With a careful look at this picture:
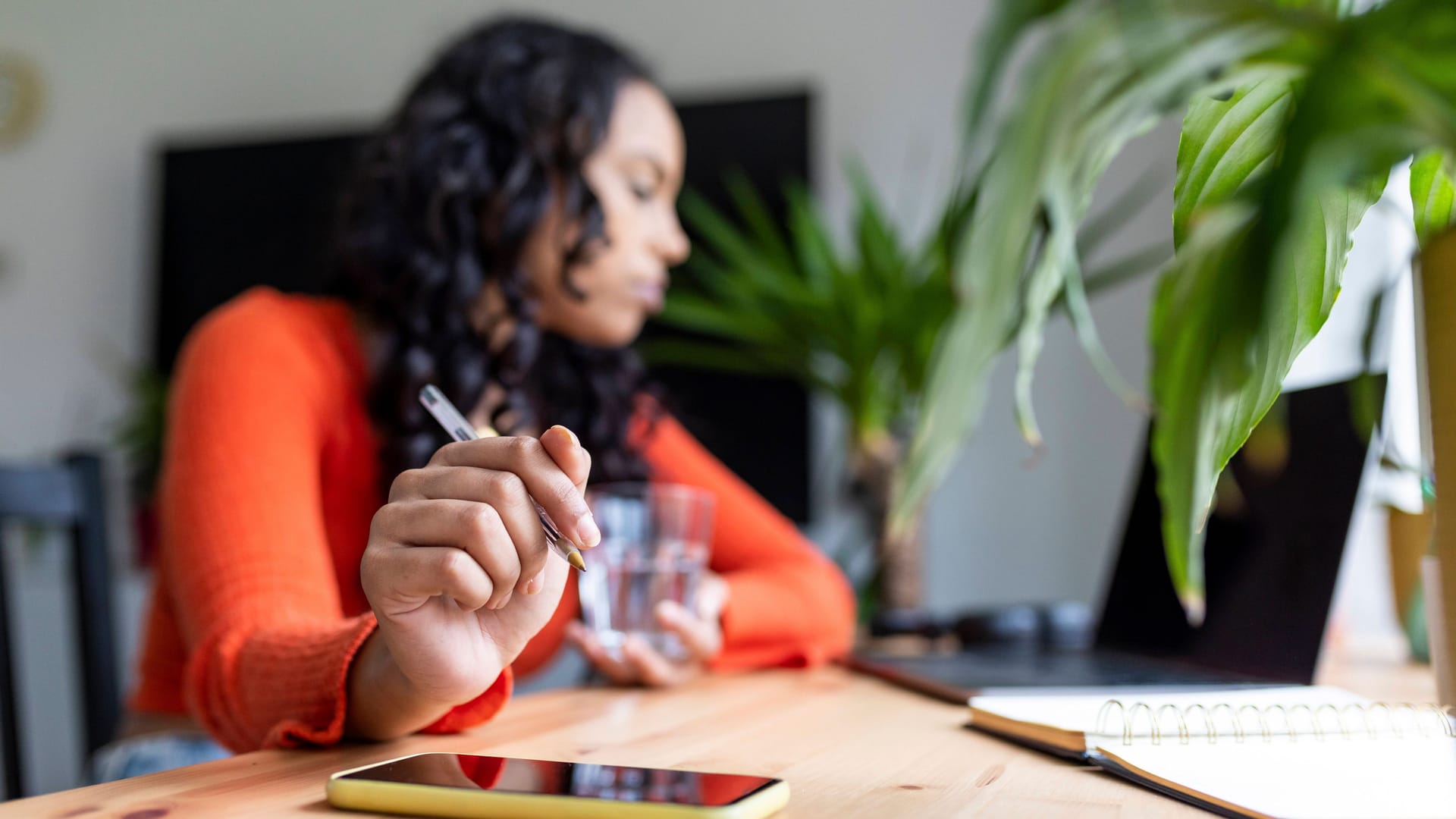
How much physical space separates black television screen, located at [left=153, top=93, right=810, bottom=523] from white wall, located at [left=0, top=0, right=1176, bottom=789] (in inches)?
3.7

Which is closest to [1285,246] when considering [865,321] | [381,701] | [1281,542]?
[381,701]

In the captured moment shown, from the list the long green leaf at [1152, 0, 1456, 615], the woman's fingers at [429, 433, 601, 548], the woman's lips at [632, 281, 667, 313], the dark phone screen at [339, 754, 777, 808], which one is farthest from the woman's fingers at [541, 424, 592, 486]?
the woman's lips at [632, 281, 667, 313]

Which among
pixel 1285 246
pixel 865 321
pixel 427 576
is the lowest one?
pixel 427 576

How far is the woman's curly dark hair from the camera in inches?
40.6

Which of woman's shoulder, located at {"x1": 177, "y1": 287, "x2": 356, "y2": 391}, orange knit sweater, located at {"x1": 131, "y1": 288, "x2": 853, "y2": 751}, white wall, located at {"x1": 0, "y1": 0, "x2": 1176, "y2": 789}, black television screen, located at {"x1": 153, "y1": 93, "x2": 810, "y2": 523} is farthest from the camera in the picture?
black television screen, located at {"x1": 153, "y1": 93, "x2": 810, "y2": 523}

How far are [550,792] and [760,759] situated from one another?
0.51ft

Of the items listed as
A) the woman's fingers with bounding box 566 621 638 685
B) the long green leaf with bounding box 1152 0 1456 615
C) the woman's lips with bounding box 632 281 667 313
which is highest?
the woman's lips with bounding box 632 281 667 313

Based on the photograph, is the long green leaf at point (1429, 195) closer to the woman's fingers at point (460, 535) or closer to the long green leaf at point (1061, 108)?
the long green leaf at point (1061, 108)

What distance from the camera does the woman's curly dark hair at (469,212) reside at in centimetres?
103

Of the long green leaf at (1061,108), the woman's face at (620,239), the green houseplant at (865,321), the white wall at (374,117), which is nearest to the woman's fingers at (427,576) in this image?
the long green leaf at (1061,108)

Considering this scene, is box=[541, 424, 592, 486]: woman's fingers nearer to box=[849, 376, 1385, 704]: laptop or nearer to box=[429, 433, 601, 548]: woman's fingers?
box=[429, 433, 601, 548]: woman's fingers

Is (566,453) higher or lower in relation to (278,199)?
lower

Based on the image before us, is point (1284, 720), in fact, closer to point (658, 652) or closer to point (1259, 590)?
point (1259, 590)

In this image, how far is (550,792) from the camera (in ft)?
1.22
